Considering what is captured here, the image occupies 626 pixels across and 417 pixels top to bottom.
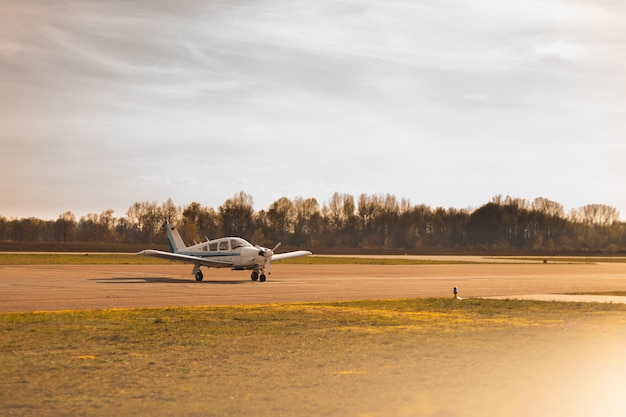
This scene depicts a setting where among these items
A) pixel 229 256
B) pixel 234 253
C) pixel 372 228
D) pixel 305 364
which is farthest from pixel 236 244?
pixel 372 228

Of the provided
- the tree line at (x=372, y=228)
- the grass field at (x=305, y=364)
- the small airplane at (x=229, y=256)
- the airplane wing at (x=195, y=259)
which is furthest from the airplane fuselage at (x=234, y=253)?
the tree line at (x=372, y=228)

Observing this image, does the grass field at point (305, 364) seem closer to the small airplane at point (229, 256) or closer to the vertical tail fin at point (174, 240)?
the small airplane at point (229, 256)

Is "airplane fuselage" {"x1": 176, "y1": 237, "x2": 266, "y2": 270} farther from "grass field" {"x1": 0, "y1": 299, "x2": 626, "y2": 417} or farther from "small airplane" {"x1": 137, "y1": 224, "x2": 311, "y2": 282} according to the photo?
"grass field" {"x1": 0, "y1": 299, "x2": 626, "y2": 417}

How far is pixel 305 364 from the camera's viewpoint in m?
11.1

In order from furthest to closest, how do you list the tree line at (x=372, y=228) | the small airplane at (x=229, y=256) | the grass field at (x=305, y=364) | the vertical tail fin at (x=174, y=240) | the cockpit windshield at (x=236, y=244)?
the tree line at (x=372, y=228)
the vertical tail fin at (x=174, y=240)
the cockpit windshield at (x=236, y=244)
the small airplane at (x=229, y=256)
the grass field at (x=305, y=364)

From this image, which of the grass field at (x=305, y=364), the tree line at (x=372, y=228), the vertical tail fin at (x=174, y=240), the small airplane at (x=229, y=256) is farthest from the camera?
the tree line at (x=372, y=228)

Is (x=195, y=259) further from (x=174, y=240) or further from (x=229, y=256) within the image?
(x=174, y=240)

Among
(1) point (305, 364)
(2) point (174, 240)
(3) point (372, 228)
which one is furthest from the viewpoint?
(3) point (372, 228)

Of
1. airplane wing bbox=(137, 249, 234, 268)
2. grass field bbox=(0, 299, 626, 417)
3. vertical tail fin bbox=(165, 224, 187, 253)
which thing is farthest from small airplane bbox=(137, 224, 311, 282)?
grass field bbox=(0, 299, 626, 417)

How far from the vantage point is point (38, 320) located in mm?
17250

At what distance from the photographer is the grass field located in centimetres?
816

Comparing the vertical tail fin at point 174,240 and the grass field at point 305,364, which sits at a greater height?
the vertical tail fin at point 174,240

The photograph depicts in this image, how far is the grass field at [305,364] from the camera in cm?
816

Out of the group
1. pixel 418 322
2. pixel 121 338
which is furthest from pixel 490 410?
pixel 418 322
